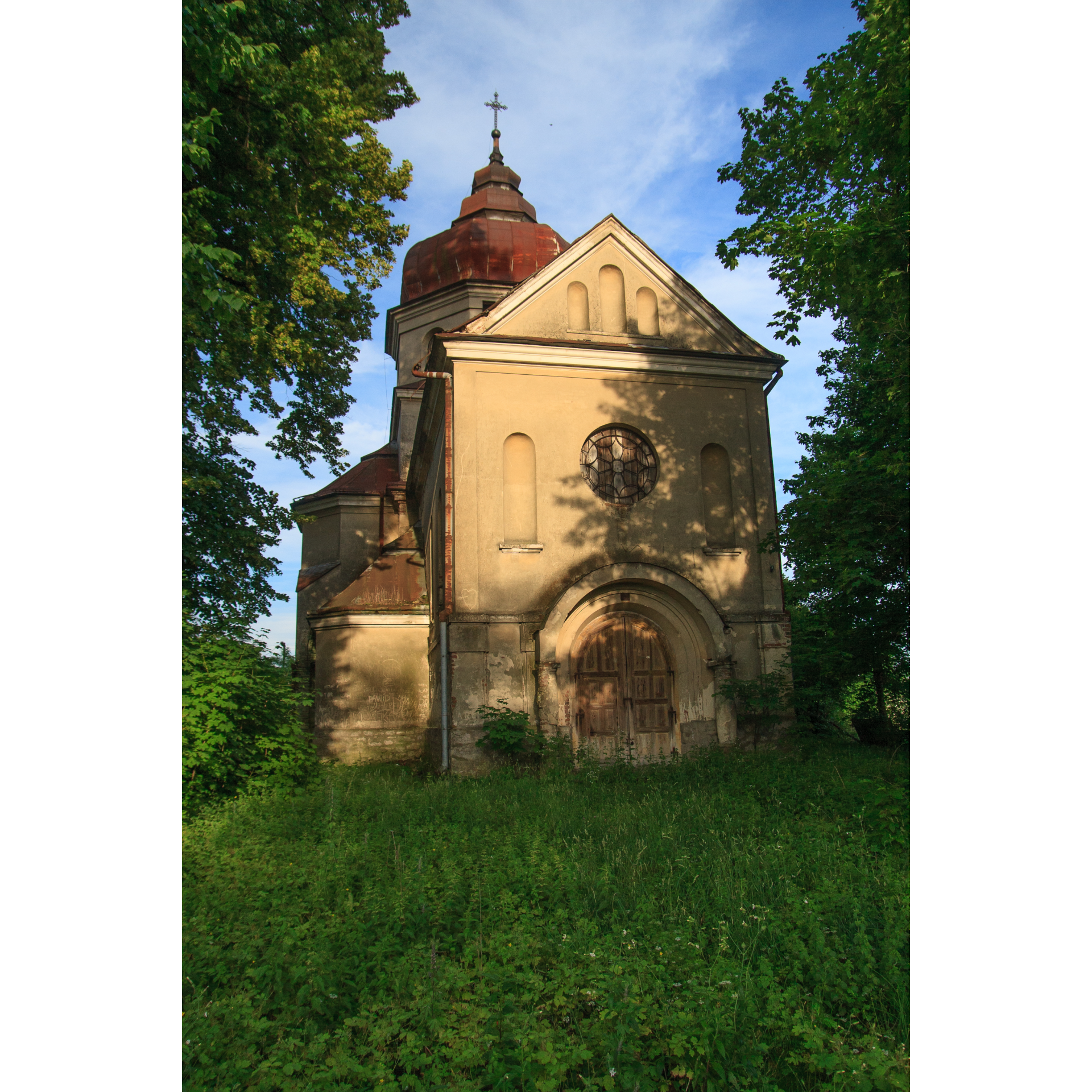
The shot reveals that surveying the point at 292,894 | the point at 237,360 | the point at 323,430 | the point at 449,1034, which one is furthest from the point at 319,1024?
the point at 323,430

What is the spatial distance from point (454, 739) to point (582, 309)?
7874 mm

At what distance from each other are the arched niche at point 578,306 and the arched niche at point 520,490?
7.82 feet

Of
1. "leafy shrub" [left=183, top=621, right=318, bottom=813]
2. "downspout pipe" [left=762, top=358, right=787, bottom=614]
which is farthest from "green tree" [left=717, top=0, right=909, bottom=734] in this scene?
"leafy shrub" [left=183, top=621, right=318, bottom=813]

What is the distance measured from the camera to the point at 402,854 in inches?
245

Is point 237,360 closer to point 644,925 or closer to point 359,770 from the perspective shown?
point 359,770

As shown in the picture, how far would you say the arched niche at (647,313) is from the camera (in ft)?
44.7

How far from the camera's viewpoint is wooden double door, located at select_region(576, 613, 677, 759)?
12242 millimetres

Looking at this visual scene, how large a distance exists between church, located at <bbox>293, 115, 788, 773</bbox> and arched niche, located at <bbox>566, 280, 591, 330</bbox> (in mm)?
25

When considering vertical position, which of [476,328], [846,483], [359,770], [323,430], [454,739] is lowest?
Answer: [359,770]

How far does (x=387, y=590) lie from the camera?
15820 mm

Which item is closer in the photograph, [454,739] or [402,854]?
[402,854]

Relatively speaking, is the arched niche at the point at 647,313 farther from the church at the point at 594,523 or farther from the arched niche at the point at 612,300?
the arched niche at the point at 612,300

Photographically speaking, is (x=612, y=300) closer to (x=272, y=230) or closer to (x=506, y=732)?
(x=272, y=230)

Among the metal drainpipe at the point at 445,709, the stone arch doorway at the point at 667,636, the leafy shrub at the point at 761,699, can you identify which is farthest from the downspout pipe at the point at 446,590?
the leafy shrub at the point at 761,699
